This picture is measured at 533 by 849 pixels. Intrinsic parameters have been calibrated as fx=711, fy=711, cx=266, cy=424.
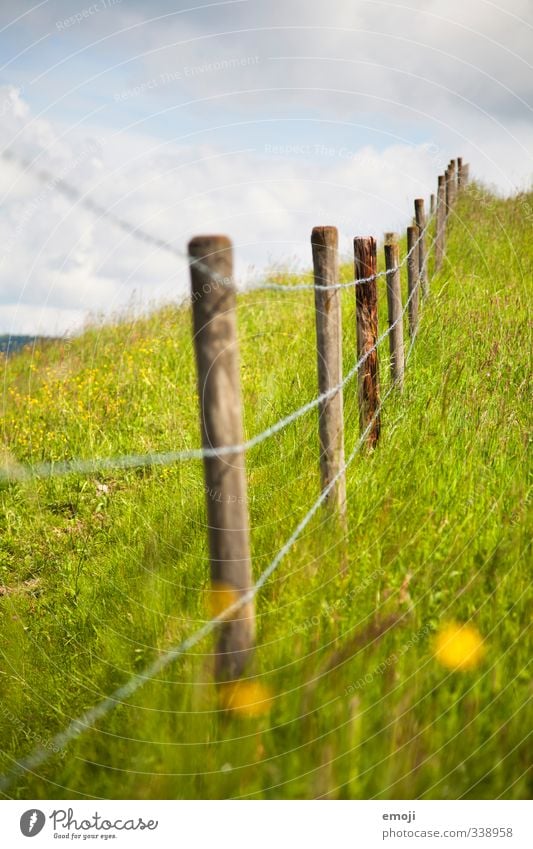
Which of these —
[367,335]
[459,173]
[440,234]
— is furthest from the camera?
[459,173]

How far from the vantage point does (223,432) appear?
86.1 inches

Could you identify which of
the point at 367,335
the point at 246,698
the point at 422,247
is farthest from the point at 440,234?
the point at 246,698

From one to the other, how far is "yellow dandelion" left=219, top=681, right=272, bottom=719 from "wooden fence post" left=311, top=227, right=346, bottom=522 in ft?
3.67

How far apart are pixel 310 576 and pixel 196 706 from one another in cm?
77

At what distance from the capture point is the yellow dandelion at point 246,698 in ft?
7.31

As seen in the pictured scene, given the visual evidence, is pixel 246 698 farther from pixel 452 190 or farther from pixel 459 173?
pixel 459 173

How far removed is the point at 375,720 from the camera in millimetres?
2211

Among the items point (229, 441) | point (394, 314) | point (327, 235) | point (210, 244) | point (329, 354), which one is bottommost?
point (229, 441)

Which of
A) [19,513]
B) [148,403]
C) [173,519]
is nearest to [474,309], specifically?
[148,403]

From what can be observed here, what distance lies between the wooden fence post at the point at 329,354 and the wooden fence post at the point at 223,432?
1050 millimetres
